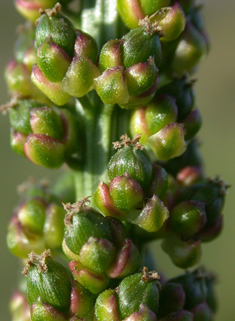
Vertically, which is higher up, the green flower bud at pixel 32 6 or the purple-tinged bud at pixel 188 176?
the green flower bud at pixel 32 6

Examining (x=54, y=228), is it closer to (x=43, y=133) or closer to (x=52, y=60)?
(x=43, y=133)

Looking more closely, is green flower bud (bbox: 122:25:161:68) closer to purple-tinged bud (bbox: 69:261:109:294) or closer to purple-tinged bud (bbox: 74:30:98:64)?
purple-tinged bud (bbox: 74:30:98:64)

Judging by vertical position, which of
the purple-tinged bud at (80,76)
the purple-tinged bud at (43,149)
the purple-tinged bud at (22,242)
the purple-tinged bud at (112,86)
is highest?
the purple-tinged bud at (80,76)

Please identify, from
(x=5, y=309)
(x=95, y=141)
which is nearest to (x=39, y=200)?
(x=95, y=141)

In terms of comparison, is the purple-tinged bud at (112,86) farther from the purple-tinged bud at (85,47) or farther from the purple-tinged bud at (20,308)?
the purple-tinged bud at (20,308)

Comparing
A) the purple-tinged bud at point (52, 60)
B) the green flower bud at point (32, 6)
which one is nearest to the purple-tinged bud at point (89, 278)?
the purple-tinged bud at point (52, 60)

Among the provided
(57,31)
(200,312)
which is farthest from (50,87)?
(200,312)
